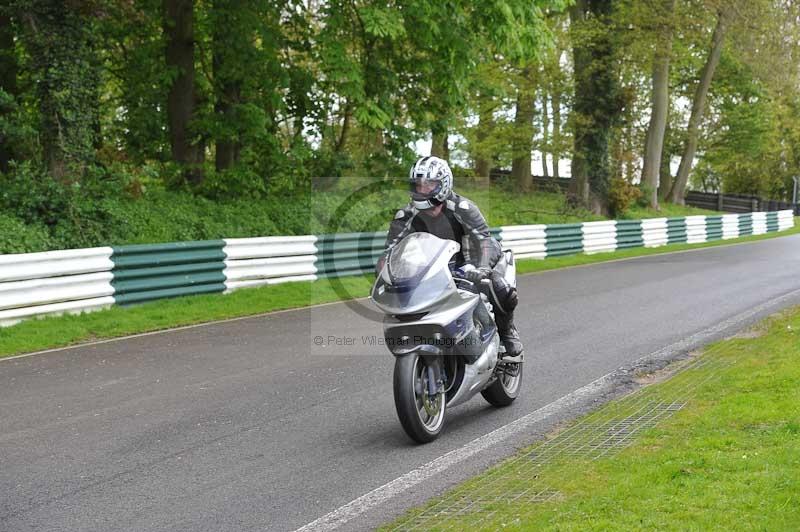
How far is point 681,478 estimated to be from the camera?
5.36 meters

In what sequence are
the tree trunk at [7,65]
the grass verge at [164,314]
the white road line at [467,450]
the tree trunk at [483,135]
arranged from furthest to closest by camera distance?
the tree trunk at [483,135], the tree trunk at [7,65], the grass verge at [164,314], the white road line at [467,450]

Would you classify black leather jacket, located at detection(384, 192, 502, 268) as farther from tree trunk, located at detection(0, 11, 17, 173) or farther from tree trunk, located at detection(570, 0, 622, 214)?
tree trunk, located at detection(570, 0, 622, 214)

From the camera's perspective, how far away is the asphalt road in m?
5.49

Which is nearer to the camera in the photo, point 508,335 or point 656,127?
point 508,335

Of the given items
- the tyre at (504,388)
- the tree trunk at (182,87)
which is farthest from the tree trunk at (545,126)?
the tyre at (504,388)

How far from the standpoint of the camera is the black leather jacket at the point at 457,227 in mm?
7102

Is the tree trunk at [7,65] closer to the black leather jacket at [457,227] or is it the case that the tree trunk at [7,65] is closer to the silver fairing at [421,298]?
the black leather jacket at [457,227]

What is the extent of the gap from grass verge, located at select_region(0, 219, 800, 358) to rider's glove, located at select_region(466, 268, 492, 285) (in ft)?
20.4

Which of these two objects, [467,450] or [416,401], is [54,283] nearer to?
[416,401]

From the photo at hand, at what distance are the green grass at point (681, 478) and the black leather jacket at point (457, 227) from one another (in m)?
1.51

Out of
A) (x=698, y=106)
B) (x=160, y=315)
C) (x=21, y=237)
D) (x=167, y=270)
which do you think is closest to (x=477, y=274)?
(x=160, y=315)

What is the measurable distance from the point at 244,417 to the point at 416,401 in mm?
1704

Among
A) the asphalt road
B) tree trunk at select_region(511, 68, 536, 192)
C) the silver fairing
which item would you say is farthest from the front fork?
tree trunk at select_region(511, 68, 536, 192)

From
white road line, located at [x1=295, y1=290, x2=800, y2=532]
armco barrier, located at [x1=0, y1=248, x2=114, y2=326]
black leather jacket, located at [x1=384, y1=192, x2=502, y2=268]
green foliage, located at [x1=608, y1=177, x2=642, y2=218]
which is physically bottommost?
white road line, located at [x1=295, y1=290, x2=800, y2=532]
